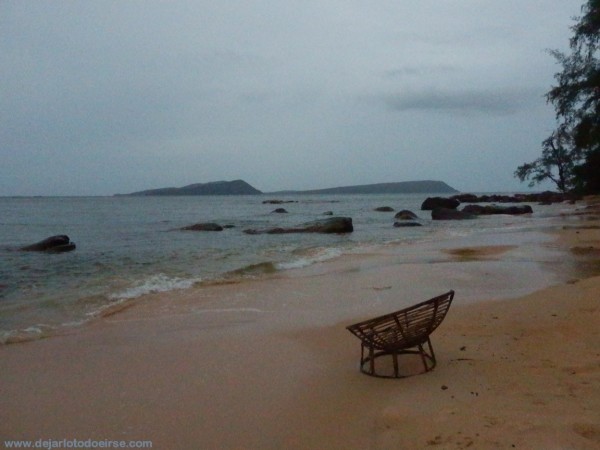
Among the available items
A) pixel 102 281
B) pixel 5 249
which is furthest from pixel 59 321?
pixel 5 249

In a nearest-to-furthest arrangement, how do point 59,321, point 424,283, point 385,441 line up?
point 385,441 → point 59,321 → point 424,283

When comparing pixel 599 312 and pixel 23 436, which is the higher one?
pixel 599 312

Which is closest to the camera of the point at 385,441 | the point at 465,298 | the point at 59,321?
the point at 385,441

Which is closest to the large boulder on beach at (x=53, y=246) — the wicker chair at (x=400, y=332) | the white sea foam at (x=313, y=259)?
the white sea foam at (x=313, y=259)

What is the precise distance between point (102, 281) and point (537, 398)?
9.59 metres

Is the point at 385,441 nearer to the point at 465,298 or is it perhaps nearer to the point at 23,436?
the point at 23,436

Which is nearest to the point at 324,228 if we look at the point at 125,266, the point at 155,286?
the point at 125,266

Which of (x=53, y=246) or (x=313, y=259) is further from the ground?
(x=53, y=246)

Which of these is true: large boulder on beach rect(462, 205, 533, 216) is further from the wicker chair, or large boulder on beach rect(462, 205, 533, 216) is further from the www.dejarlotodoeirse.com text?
the www.dejarlotodoeirse.com text

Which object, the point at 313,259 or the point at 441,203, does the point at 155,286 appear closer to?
the point at 313,259

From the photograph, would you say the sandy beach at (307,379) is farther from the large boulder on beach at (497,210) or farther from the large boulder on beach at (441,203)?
the large boulder on beach at (441,203)

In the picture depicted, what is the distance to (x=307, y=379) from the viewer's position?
4461 mm

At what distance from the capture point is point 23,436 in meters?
3.53

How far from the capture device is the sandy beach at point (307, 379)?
333 cm
